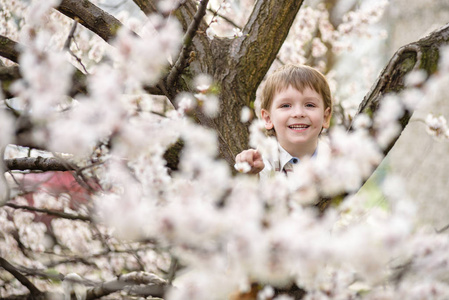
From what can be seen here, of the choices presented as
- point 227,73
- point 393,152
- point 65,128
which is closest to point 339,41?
point 393,152

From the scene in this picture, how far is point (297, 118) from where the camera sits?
1687mm

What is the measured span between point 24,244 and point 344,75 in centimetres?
A: 613

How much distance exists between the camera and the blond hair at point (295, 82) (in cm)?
176

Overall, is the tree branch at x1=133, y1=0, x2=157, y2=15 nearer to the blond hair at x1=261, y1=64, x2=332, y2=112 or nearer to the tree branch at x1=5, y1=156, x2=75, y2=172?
the blond hair at x1=261, y1=64, x2=332, y2=112

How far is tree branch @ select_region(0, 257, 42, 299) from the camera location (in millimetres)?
1787

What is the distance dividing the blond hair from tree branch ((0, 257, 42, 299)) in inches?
46.6

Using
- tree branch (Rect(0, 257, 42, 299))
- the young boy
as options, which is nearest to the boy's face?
the young boy

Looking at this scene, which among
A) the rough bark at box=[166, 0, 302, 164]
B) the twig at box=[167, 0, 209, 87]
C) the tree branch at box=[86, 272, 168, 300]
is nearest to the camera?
the twig at box=[167, 0, 209, 87]

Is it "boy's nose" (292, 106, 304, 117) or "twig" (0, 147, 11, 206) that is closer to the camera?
"twig" (0, 147, 11, 206)

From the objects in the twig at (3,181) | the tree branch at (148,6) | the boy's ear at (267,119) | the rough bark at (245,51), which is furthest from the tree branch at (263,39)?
the twig at (3,181)

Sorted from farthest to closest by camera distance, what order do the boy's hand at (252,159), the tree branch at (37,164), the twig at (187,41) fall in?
1. the tree branch at (37,164)
2. the boy's hand at (252,159)
3. the twig at (187,41)

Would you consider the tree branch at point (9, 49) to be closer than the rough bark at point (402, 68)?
No

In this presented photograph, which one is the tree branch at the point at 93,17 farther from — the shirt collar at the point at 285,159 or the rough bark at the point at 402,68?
the rough bark at the point at 402,68

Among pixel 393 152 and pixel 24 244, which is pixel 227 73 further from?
pixel 393 152
